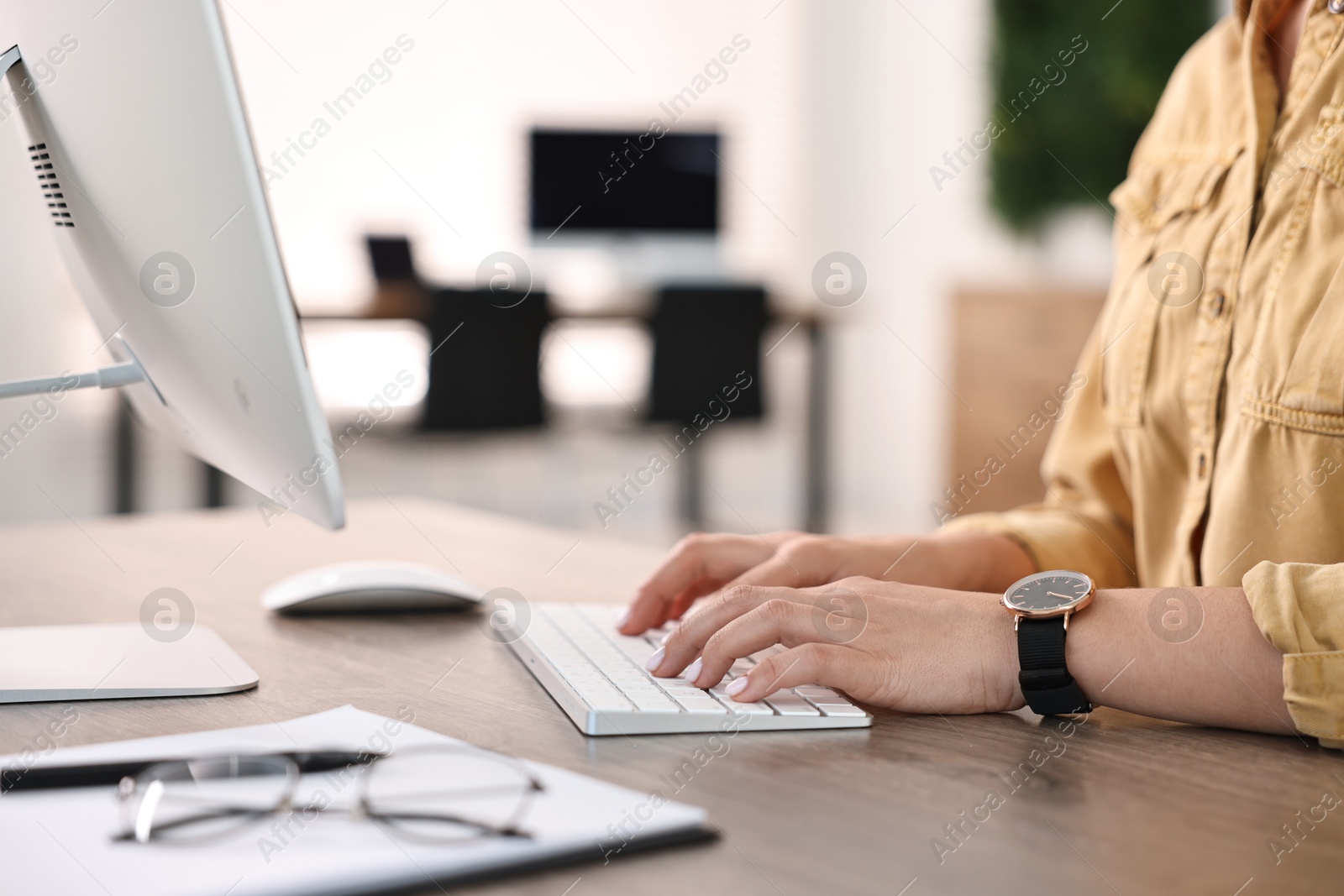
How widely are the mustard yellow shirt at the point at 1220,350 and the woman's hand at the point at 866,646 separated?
29cm

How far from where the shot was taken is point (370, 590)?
951 mm

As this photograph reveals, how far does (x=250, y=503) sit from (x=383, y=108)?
5.13 feet

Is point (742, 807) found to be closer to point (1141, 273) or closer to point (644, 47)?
point (1141, 273)

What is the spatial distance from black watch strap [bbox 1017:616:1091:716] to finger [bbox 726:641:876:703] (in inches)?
3.2

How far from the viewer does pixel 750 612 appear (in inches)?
27.3

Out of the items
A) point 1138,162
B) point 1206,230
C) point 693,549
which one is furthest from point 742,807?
point 1138,162

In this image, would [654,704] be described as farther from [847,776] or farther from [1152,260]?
[1152,260]

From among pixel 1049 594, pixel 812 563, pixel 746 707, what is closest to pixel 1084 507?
pixel 812 563

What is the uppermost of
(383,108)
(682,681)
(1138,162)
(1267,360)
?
(383,108)

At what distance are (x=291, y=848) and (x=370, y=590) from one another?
0.52 m

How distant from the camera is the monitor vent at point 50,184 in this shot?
757 millimetres

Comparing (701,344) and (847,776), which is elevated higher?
(847,776)

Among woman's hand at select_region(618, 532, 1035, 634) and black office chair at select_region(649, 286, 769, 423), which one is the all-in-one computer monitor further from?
black office chair at select_region(649, 286, 769, 423)

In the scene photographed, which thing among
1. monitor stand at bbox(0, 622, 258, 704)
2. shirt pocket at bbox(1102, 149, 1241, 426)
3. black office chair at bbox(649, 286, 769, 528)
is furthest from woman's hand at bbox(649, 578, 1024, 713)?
black office chair at bbox(649, 286, 769, 528)
